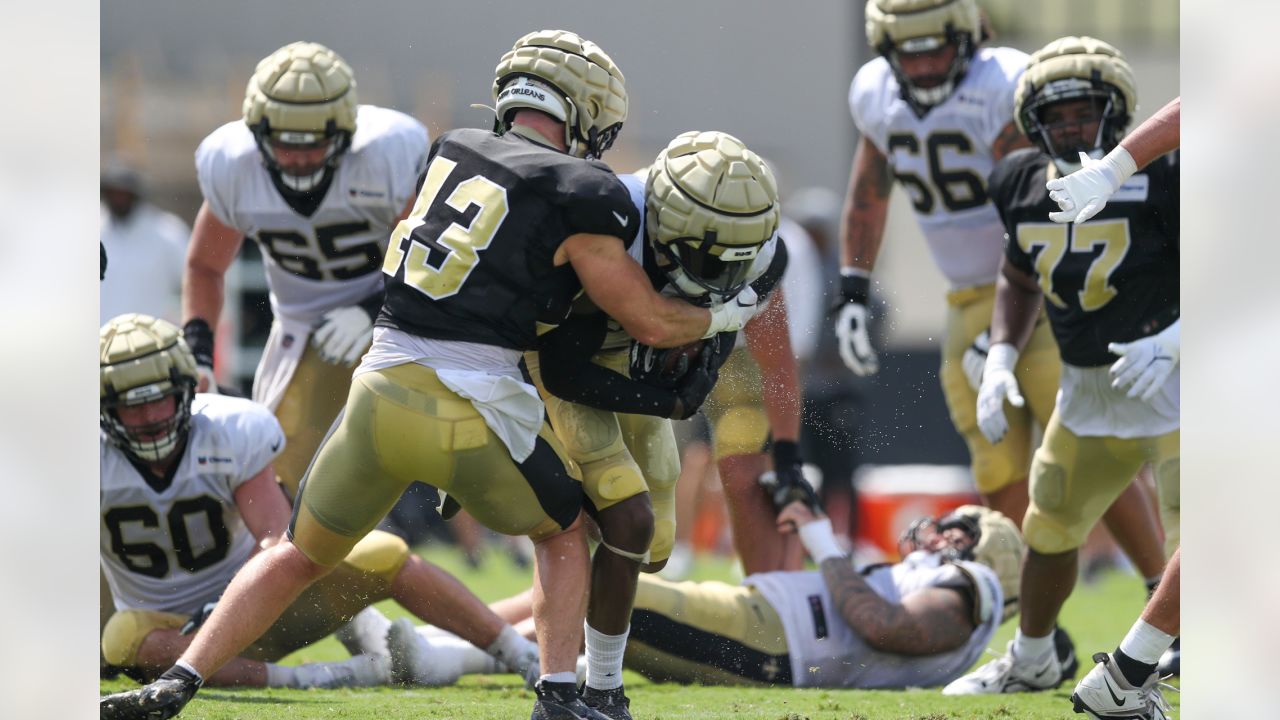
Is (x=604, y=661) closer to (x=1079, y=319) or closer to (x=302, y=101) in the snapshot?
(x=1079, y=319)

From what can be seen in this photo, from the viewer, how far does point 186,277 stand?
5.05m

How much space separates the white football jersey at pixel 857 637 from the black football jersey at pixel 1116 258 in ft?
2.38

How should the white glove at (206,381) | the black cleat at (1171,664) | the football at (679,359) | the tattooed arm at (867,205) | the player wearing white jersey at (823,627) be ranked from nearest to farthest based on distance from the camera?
the football at (679,359) → the player wearing white jersey at (823,627) → the black cleat at (1171,664) → the white glove at (206,381) → the tattooed arm at (867,205)

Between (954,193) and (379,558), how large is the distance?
87.8 inches

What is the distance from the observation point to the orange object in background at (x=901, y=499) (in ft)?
28.1

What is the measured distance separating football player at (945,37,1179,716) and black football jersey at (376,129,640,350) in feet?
4.97

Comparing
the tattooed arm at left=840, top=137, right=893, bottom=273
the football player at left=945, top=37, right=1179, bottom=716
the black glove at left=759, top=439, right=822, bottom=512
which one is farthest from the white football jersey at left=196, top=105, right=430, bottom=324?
the football player at left=945, top=37, right=1179, bottom=716

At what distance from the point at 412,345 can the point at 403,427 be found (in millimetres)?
179

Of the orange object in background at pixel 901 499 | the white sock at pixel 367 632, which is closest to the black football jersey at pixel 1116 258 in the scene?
the white sock at pixel 367 632

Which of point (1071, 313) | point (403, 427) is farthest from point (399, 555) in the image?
point (1071, 313)

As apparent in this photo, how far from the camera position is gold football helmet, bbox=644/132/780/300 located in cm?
339

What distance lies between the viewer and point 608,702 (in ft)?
11.6

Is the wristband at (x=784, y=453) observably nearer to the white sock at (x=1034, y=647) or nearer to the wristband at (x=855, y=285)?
the wristband at (x=855, y=285)
